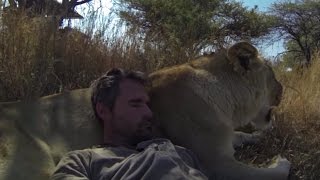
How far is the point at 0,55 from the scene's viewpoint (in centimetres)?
467

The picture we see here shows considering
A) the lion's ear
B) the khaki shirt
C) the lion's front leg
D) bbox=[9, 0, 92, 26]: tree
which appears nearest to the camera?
the khaki shirt

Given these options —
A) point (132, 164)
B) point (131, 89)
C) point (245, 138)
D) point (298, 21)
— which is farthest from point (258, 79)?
point (298, 21)

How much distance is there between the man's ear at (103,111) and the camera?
3149 millimetres

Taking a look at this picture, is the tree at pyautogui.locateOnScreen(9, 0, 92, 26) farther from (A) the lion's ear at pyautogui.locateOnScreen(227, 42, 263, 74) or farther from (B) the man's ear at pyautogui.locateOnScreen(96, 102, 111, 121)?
(B) the man's ear at pyautogui.locateOnScreen(96, 102, 111, 121)

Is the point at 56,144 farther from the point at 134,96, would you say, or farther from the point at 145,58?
the point at 145,58

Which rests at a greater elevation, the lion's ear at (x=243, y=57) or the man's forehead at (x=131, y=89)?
the lion's ear at (x=243, y=57)

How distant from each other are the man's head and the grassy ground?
41.2 inches

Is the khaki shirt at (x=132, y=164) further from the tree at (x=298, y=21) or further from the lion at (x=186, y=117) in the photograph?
the tree at (x=298, y=21)

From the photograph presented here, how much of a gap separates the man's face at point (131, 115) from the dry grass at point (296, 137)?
1.04 meters

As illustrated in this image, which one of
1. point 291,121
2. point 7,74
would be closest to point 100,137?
point 7,74

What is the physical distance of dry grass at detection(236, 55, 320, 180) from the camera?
383cm

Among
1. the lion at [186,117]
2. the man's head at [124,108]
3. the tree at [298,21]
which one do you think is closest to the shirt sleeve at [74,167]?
the lion at [186,117]

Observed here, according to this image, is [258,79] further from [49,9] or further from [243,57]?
[49,9]

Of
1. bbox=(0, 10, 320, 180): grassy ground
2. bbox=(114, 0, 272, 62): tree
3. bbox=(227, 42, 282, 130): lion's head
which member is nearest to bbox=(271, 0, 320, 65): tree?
bbox=(114, 0, 272, 62): tree
